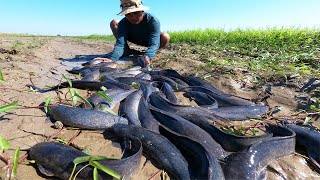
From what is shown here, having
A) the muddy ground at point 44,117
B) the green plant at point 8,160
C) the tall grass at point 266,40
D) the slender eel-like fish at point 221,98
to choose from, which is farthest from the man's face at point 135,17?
the green plant at point 8,160

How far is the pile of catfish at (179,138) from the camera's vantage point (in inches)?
87.3

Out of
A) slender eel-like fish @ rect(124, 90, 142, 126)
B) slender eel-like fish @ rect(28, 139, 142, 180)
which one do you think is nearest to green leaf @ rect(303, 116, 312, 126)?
slender eel-like fish @ rect(124, 90, 142, 126)

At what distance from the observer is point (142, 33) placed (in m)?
7.40

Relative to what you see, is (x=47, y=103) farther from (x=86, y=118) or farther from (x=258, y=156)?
(x=258, y=156)

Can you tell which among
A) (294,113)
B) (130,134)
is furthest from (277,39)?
(130,134)

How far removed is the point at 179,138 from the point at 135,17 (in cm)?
448

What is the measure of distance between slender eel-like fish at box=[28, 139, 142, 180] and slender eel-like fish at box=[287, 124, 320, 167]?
163 cm

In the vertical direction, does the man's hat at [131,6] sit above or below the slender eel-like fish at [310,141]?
above

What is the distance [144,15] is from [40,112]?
171 inches

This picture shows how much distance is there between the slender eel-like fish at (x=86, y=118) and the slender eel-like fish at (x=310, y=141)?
5.79 ft

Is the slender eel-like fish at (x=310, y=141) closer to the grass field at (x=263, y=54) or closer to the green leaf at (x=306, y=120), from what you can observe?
the green leaf at (x=306, y=120)

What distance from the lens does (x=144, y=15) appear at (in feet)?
22.7

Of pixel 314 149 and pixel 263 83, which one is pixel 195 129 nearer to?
pixel 314 149

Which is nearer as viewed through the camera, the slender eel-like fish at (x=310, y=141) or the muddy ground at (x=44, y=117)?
the muddy ground at (x=44, y=117)
